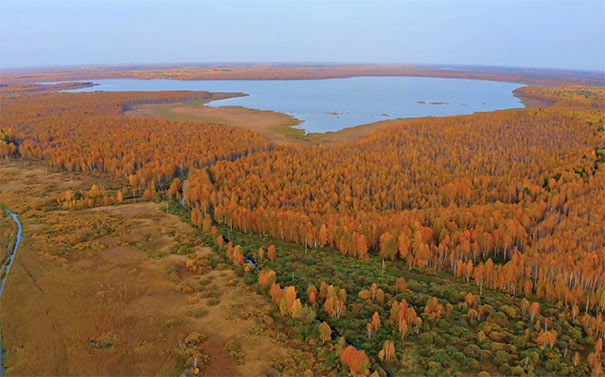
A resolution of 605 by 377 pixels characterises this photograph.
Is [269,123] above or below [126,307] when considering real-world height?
above

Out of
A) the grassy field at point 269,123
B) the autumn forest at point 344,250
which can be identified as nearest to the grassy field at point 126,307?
the autumn forest at point 344,250

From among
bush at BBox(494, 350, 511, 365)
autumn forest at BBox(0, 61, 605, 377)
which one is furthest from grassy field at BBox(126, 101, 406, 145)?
bush at BBox(494, 350, 511, 365)

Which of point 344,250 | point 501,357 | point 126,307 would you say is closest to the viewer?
point 501,357

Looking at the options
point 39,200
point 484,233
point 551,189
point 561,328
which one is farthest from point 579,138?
point 39,200

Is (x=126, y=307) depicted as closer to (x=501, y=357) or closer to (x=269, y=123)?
(x=501, y=357)

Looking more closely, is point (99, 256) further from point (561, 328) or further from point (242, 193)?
point (561, 328)

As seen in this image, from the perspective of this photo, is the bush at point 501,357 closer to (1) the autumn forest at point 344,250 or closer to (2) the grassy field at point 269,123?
(1) the autumn forest at point 344,250

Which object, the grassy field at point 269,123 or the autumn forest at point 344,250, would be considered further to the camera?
the grassy field at point 269,123

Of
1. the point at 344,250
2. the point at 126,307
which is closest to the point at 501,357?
the point at 344,250

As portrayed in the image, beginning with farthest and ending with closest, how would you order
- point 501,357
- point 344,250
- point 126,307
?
point 344,250, point 126,307, point 501,357

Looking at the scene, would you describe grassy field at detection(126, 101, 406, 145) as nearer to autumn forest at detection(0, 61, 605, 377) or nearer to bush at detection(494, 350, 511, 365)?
autumn forest at detection(0, 61, 605, 377)

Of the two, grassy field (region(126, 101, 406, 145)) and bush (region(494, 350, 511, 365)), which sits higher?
grassy field (region(126, 101, 406, 145))
